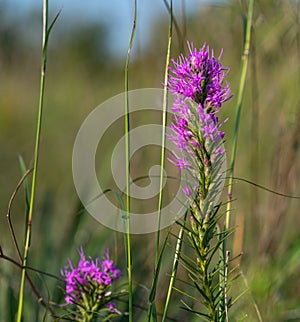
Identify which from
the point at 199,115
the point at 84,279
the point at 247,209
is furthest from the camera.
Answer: the point at 247,209

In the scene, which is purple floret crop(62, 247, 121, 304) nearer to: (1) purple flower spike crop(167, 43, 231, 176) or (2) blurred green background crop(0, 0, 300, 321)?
(2) blurred green background crop(0, 0, 300, 321)

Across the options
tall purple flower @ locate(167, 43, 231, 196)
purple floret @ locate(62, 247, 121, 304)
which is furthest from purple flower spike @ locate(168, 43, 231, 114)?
purple floret @ locate(62, 247, 121, 304)

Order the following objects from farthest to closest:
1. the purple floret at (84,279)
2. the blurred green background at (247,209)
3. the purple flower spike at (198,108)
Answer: the blurred green background at (247,209), the purple floret at (84,279), the purple flower spike at (198,108)

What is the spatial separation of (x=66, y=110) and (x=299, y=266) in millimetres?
3466

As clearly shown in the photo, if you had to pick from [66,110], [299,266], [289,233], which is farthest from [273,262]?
[66,110]

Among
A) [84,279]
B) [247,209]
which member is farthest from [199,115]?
[247,209]

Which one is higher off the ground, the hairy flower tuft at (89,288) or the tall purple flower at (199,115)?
the tall purple flower at (199,115)

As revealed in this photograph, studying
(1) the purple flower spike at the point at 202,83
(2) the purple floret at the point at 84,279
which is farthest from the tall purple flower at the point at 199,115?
(2) the purple floret at the point at 84,279

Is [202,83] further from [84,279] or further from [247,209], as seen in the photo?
[247,209]

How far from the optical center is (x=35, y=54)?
6.68 meters

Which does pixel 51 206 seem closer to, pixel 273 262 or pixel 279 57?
pixel 273 262

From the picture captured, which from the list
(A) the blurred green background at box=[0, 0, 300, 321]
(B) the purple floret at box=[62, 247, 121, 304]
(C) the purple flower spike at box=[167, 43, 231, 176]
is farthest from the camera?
(A) the blurred green background at box=[0, 0, 300, 321]

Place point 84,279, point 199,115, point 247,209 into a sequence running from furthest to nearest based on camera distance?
point 247,209, point 84,279, point 199,115

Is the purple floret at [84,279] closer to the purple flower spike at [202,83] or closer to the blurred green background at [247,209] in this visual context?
the blurred green background at [247,209]
